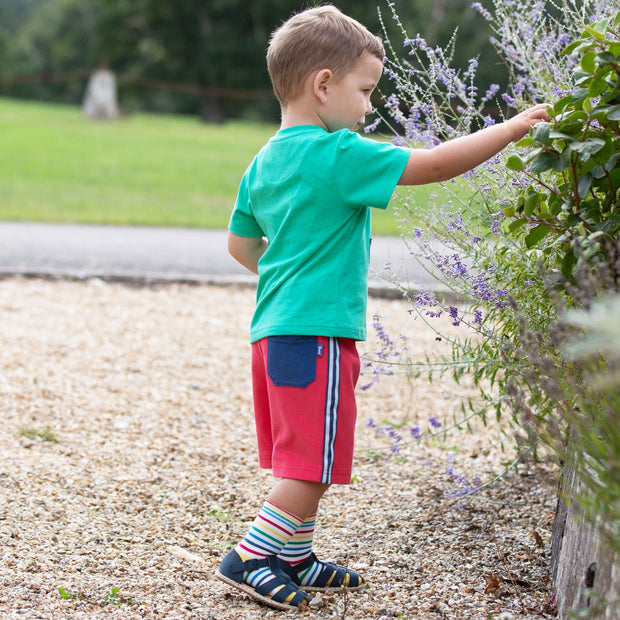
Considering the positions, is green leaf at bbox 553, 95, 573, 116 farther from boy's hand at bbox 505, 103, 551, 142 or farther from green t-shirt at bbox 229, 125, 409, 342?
green t-shirt at bbox 229, 125, 409, 342

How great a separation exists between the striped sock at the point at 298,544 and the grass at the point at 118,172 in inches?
277

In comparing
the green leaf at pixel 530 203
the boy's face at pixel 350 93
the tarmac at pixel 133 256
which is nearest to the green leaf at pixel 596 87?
the green leaf at pixel 530 203

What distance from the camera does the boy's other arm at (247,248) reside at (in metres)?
2.34

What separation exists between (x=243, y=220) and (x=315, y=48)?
1.80ft

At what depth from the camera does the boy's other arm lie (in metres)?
2.34

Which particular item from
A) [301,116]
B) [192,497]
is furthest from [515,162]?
[192,497]

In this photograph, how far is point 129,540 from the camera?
7.97 ft

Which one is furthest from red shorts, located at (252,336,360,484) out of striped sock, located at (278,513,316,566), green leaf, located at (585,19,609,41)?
green leaf, located at (585,19,609,41)

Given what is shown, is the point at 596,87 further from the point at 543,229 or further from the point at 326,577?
the point at 326,577

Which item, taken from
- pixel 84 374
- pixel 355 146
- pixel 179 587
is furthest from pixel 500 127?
pixel 84 374

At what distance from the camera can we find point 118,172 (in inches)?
557

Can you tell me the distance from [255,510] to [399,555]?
565 mm

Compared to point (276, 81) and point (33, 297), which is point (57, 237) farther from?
point (276, 81)

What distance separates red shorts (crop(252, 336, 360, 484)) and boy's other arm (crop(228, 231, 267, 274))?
43cm
